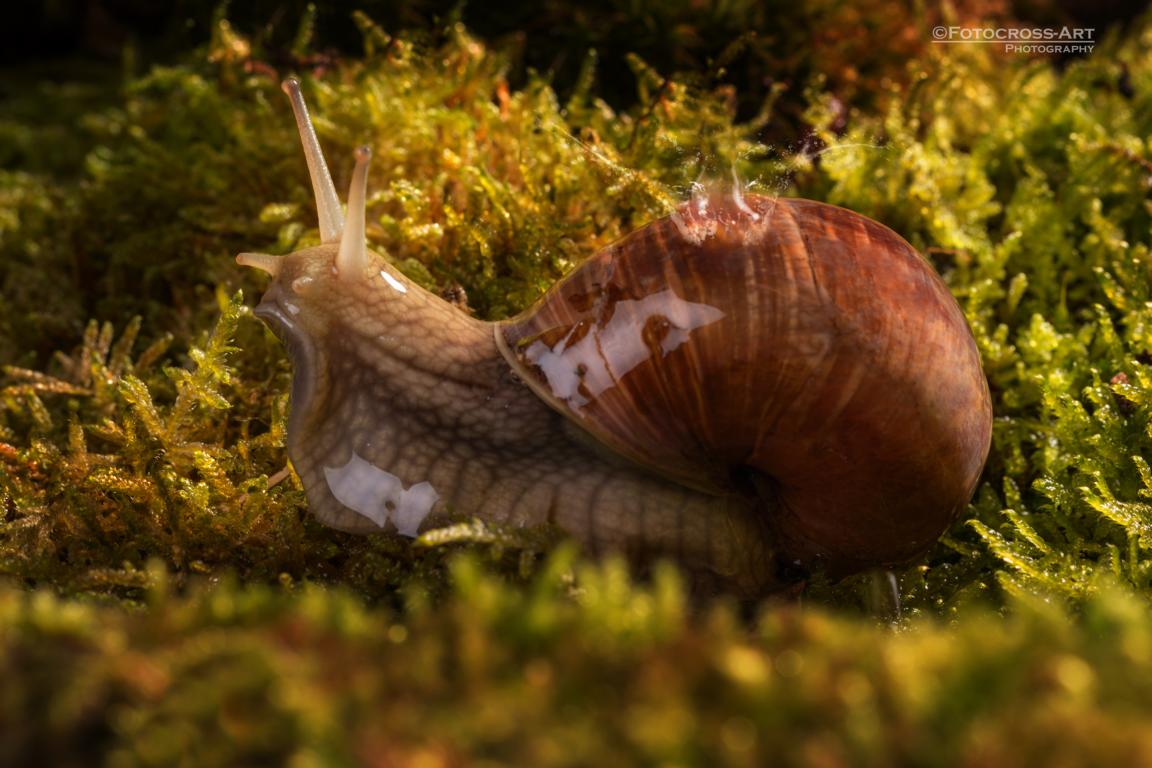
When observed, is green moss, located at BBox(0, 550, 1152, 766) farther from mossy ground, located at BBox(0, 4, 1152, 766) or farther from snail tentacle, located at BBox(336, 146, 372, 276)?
snail tentacle, located at BBox(336, 146, 372, 276)

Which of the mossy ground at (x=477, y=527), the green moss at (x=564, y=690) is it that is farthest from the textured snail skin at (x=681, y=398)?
the green moss at (x=564, y=690)

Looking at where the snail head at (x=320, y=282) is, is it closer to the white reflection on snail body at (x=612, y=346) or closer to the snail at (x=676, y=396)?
the snail at (x=676, y=396)

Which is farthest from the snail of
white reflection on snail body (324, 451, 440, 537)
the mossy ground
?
the mossy ground

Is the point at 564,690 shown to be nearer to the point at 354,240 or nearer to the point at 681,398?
the point at 681,398

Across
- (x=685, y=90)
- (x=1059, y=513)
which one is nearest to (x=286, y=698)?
(x=1059, y=513)

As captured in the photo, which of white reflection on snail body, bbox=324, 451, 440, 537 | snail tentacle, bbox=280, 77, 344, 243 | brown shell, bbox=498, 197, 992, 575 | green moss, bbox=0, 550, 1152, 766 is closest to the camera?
green moss, bbox=0, 550, 1152, 766

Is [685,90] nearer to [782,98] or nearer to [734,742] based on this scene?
[782,98]
